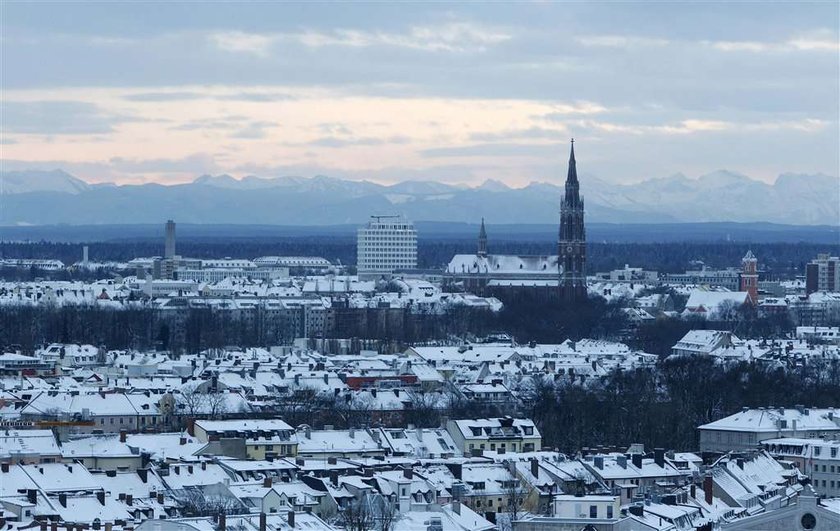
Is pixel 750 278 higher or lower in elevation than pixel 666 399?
higher

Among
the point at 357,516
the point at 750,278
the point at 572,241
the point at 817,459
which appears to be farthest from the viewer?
the point at 750,278

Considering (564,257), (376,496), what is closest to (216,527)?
(376,496)

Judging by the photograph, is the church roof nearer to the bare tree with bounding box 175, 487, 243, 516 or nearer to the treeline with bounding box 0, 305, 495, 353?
the treeline with bounding box 0, 305, 495, 353

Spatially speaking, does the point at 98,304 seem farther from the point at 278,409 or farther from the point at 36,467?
the point at 36,467

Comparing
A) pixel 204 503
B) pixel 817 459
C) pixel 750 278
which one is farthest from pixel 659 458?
pixel 750 278

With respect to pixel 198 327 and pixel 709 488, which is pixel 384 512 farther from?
pixel 198 327

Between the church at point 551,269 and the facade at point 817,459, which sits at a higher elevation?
the church at point 551,269

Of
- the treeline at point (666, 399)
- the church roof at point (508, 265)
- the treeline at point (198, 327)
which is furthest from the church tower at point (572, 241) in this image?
the treeline at point (666, 399)

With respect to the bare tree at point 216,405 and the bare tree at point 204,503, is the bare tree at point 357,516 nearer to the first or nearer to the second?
the bare tree at point 204,503
